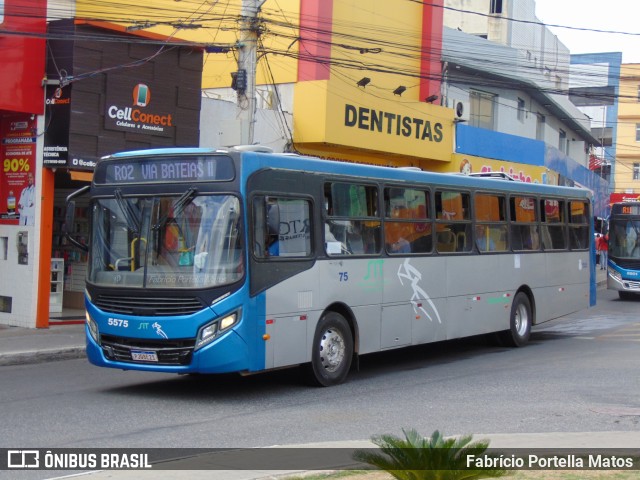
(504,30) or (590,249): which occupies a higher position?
(504,30)

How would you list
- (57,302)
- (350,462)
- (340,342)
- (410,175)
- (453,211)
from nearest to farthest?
(350,462) < (340,342) < (410,175) < (453,211) < (57,302)

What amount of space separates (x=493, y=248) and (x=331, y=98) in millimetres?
8583

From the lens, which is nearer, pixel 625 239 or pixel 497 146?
pixel 625 239

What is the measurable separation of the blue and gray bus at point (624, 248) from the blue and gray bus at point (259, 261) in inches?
683

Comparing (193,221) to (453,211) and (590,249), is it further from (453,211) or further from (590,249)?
(590,249)

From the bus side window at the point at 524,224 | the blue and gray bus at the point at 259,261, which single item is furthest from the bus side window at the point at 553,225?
the blue and gray bus at the point at 259,261

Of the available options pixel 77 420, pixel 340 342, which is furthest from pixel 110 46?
pixel 77 420

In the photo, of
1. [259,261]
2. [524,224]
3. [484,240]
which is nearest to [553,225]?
[524,224]

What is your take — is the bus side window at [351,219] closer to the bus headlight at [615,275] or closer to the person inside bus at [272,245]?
the person inside bus at [272,245]

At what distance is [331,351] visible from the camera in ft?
40.7

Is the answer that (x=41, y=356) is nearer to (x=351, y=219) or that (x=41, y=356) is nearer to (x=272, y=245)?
(x=272, y=245)

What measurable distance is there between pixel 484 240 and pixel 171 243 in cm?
693

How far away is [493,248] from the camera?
650 inches

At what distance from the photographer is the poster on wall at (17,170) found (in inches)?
694
